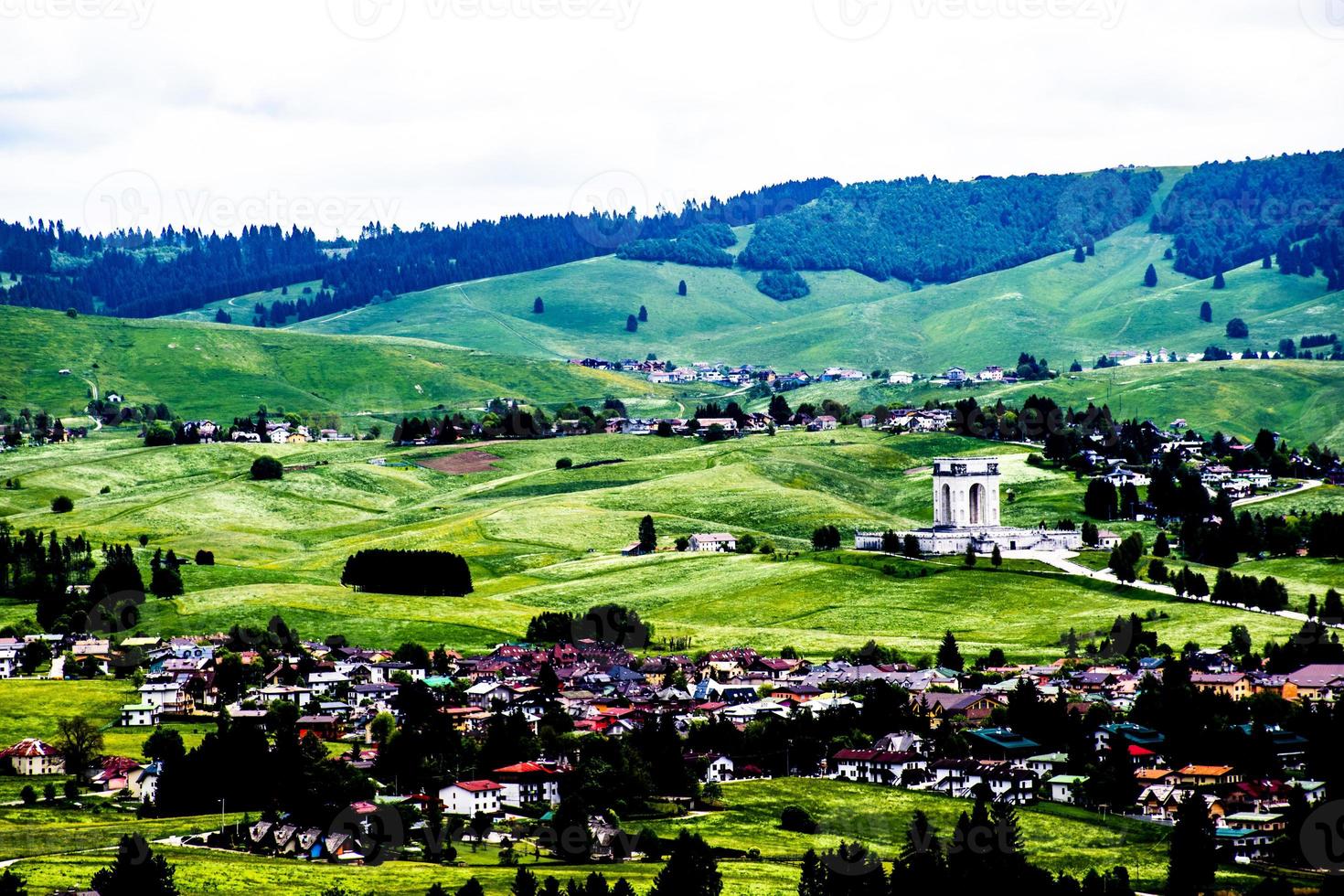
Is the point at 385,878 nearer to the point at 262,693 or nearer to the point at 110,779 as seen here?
the point at 110,779

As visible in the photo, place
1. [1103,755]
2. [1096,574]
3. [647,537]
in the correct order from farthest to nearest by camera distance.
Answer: [647,537] < [1096,574] < [1103,755]

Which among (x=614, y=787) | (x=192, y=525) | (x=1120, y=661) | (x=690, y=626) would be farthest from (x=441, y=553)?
(x=614, y=787)

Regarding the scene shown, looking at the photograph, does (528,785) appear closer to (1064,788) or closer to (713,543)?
(1064,788)

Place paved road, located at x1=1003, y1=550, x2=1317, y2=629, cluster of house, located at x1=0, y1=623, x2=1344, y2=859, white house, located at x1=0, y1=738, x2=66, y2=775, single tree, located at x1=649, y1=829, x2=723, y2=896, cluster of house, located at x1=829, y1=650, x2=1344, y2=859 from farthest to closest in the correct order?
paved road, located at x1=1003, y1=550, x2=1317, y2=629 → white house, located at x1=0, y1=738, x2=66, y2=775 → cluster of house, located at x1=0, y1=623, x2=1344, y2=859 → cluster of house, located at x1=829, y1=650, x2=1344, y2=859 → single tree, located at x1=649, y1=829, x2=723, y2=896

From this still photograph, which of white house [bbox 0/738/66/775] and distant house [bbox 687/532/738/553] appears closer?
white house [bbox 0/738/66/775]

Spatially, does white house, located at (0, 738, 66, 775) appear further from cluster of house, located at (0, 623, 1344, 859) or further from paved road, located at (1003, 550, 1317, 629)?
paved road, located at (1003, 550, 1317, 629)

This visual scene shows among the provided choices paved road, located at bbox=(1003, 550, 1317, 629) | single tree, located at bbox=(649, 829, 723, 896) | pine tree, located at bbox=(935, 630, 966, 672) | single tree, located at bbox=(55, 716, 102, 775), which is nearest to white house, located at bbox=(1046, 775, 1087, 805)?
single tree, located at bbox=(649, 829, 723, 896)

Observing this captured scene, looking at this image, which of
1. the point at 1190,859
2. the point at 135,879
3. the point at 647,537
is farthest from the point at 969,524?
the point at 135,879
